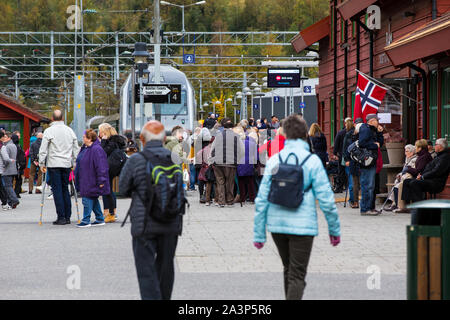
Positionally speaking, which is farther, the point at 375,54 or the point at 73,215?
the point at 375,54

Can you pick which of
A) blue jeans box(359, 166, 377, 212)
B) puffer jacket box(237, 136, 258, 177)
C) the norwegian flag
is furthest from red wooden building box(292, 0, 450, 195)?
puffer jacket box(237, 136, 258, 177)

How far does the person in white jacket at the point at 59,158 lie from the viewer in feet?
49.9

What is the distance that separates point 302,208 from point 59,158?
8996 mm

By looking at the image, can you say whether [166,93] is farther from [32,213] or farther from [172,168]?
[172,168]

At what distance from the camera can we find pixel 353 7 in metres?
22.7

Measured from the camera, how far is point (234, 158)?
1864 centimetres

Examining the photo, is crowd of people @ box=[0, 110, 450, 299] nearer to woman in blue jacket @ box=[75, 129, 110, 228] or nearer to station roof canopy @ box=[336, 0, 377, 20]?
woman in blue jacket @ box=[75, 129, 110, 228]

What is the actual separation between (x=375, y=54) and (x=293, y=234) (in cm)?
1717

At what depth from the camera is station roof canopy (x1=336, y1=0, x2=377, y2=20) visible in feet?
71.2

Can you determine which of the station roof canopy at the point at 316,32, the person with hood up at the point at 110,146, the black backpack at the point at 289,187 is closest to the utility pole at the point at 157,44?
the station roof canopy at the point at 316,32

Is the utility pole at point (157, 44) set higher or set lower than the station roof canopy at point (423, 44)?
higher

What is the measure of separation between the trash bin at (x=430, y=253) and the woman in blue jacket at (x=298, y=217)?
2.12 ft

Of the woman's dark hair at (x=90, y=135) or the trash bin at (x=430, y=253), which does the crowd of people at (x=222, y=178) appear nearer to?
the woman's dark hair at (x=90, y=135)
